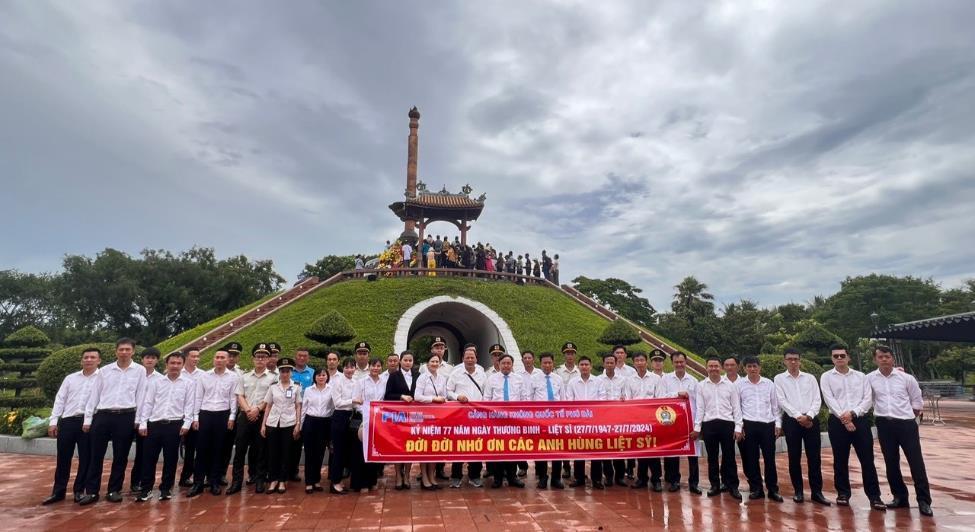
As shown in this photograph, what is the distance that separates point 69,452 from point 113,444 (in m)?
0.60

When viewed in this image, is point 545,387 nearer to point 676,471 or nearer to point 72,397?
point 676,471

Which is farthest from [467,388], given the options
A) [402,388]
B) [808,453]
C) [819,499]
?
[819,499]

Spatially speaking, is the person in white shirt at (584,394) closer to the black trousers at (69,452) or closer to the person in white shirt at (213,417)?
the person in white shirt at (213,417)

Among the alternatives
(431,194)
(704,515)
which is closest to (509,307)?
(431,194)

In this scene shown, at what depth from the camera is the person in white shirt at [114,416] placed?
20.6 feet

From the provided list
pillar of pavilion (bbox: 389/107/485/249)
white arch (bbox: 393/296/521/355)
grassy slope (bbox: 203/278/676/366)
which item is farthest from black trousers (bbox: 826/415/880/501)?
pillar of pavilion (bbox: 389/107/485/249)

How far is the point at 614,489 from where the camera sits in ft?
23.0

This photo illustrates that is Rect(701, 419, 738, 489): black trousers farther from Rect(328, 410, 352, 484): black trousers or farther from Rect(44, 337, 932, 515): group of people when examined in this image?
Rect(328, 410, 352, 484): black trousers

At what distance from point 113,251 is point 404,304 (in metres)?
32.6

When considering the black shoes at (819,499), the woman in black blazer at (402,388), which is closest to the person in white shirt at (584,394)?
the woman in black blazer at (402,388)

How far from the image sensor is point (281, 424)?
6988mm

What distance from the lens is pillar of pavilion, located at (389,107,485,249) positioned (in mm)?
29766

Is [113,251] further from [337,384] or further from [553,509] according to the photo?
[553,509]

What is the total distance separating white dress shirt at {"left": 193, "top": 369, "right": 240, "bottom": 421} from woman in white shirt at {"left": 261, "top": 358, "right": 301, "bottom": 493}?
44 cm
